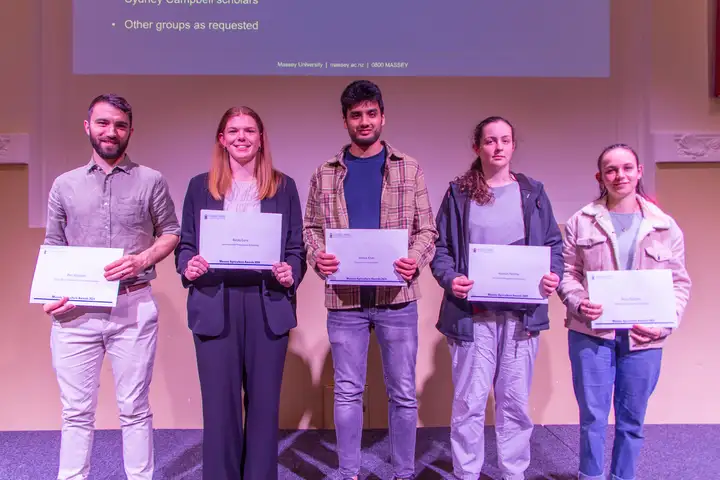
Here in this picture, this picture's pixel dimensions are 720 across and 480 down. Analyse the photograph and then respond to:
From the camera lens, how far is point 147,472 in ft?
7.38

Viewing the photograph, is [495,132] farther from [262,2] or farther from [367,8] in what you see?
[262,2]

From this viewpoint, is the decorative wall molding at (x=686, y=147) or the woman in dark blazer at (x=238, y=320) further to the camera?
the decorative wall molding at (x=686, y=147)

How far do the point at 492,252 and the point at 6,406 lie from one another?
10.5ft

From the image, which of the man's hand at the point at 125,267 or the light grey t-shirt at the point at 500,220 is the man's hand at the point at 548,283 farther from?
the man's hand at the point at 125,267

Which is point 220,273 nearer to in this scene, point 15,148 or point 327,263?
point 327,263

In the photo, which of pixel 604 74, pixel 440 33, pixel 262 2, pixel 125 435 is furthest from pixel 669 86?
pixel 125 435

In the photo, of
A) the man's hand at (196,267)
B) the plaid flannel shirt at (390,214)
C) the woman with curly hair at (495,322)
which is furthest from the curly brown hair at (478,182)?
the man's hand at (196,267)

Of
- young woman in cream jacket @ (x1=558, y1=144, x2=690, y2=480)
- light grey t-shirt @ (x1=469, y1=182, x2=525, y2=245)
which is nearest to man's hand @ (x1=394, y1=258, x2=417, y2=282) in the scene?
light grey t-shirt @ (x1=469, y1=182, x2=525, y2=245)

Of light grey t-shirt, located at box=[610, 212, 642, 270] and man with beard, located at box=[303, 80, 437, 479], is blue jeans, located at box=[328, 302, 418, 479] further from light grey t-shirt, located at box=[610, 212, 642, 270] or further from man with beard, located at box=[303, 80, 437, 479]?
light grey t-shirt, located at box=[610, 212, 642, 270]

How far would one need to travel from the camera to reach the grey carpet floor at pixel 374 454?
106 inches

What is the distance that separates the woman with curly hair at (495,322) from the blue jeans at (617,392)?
0.23 meters

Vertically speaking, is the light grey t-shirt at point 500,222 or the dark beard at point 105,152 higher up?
the dark beard at point 105,152

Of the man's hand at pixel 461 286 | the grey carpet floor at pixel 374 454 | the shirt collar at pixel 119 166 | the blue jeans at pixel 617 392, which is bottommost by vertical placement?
the grey carpet floor at pixel 374 454

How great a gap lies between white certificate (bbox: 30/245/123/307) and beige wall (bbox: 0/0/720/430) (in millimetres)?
1156
